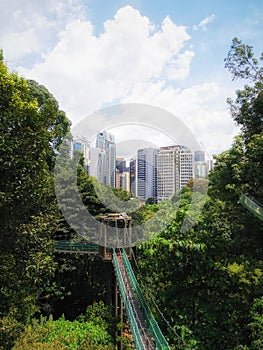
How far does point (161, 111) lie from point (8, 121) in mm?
3334

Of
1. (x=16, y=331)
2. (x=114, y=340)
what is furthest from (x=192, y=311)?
(x=16, y=331)

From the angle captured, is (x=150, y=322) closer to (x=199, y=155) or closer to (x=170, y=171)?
(x=199, y=155)

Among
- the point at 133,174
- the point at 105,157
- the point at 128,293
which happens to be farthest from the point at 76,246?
the point at 133,174

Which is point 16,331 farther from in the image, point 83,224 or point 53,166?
point 53,166

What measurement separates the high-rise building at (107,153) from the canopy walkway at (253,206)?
3.68 m

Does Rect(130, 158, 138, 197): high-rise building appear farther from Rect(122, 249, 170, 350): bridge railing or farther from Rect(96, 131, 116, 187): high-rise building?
Rect(122, 249, 170, 350): bridge railing

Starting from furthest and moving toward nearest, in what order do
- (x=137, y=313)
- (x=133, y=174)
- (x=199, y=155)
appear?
(x=133, y=174), (x=199, y=155), (x=137, y=313)

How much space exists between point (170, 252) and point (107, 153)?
4.45 meters

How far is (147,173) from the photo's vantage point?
31.2ft

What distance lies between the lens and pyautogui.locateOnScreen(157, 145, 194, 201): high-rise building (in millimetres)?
7712

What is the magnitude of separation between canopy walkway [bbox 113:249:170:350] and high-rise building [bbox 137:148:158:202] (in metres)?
3.47

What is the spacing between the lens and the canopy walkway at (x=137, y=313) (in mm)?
3527

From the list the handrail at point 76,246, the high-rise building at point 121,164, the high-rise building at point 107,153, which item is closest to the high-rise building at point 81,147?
the high-rise building at point 107,153

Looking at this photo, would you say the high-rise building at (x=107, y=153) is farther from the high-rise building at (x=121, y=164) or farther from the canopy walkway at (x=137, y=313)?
the canopy walkway at (x=137, y=313)
